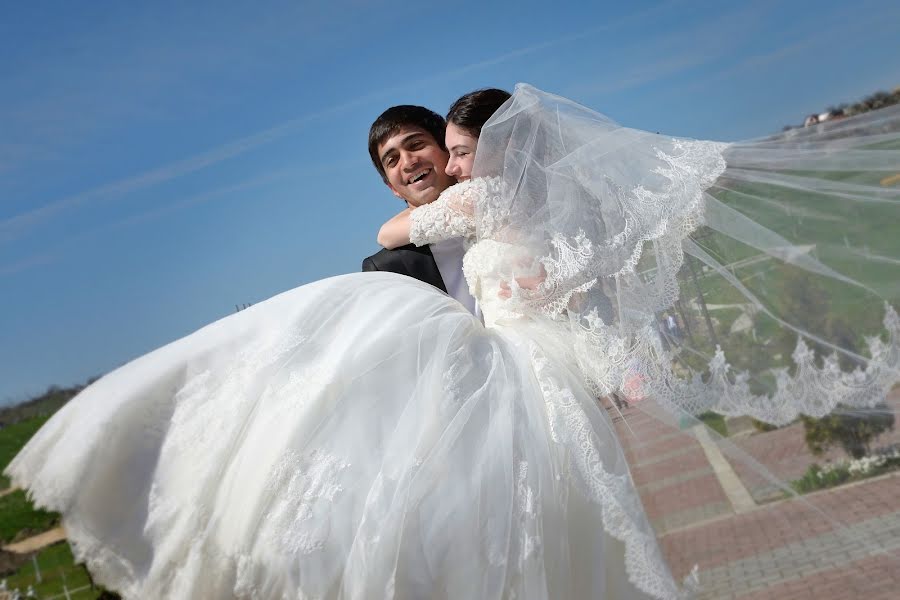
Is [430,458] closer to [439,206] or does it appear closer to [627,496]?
[627,496]

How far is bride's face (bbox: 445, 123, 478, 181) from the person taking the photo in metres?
3.64

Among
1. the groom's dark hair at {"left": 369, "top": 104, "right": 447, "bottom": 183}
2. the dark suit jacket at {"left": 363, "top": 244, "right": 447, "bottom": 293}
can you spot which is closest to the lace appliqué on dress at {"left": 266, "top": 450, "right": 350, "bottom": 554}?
the dark suit jacket at {"left": 363, "top": 244, "right": 447, "bottom": 293}

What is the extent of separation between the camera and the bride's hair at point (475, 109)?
3646 mm

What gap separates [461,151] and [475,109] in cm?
20

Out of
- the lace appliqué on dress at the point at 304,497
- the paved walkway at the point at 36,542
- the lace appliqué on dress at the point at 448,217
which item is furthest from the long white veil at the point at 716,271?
the paved walkway at the point at 36,542

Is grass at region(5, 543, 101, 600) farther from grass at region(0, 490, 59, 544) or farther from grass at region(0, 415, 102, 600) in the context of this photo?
grass at region(0, 490, 59, 544)

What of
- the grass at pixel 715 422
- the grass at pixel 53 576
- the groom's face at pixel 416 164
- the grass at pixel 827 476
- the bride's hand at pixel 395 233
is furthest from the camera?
the grass at pixel 53 576

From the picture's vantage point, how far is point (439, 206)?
11.5 feet

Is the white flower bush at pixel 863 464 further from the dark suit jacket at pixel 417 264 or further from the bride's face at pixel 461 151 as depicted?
the dark suit jacket at pixel 417 264

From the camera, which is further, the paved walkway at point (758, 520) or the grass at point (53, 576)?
the grass at point (53, 576)

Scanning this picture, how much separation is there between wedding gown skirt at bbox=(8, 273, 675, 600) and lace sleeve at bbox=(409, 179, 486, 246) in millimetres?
627

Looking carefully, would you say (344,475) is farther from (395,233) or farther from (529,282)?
(395,233)

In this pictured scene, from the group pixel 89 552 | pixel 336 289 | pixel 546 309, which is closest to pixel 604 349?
pixel 546 309

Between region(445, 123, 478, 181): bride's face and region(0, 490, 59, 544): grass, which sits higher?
region(445, 123, 478, 181): bride's face
